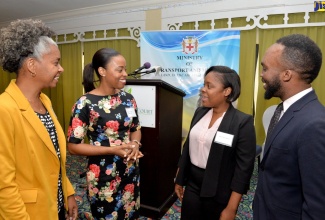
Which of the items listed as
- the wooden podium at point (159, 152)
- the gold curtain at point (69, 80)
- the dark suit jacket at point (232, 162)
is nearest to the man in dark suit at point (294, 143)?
the dark suit jacket at point (232, 162)

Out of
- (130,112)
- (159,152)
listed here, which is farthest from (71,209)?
(159,152)

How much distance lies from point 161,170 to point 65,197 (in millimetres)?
1213

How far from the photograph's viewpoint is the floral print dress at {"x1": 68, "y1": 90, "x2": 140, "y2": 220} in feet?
5.21

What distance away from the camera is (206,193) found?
1468mm

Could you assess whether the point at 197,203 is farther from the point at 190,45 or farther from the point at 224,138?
the point at 190,45

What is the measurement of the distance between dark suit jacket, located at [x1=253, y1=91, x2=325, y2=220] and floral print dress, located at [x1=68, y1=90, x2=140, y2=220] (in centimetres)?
90

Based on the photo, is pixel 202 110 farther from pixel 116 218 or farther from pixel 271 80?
pixel 116 218

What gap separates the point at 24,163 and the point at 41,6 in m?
4.99

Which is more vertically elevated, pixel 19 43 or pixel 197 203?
pixel 19 43

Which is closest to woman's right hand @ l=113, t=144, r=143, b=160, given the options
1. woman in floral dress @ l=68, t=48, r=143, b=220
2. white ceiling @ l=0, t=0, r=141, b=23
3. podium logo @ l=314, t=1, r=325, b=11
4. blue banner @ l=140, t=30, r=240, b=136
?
woman in floral dress @ l=68, t=48, r=143, b=220

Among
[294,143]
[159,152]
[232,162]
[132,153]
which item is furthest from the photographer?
[159,152]

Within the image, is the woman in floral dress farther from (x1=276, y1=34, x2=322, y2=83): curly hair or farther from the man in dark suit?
(x1=276, y1=34, x2=322, y2=83): curly hair

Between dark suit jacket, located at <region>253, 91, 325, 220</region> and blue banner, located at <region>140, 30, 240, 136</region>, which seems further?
blue banner, located at <region>140, 30, 240, 136</region>

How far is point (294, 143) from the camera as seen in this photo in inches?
39.7
